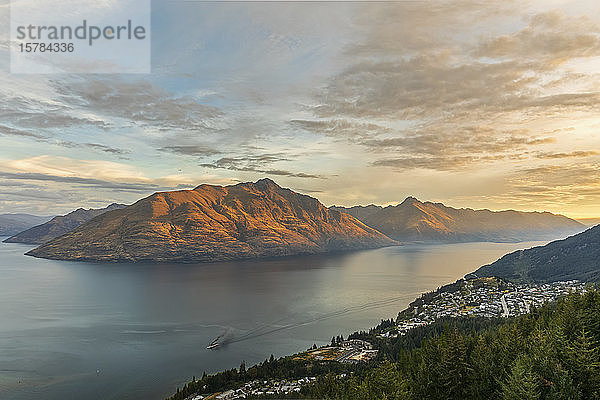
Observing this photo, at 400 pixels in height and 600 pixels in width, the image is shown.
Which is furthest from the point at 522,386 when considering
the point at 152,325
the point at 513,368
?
the point at 152,325

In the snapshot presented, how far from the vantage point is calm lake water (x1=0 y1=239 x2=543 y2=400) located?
71.3m

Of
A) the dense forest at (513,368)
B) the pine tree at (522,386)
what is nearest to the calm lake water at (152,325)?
the dense forest at (513,368)

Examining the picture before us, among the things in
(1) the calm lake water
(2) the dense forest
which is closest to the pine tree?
(2) the dense forest

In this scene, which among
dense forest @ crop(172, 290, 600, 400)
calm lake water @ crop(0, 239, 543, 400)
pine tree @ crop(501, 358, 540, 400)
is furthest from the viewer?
calm lake water @ crop(0, 239, 543, 400)

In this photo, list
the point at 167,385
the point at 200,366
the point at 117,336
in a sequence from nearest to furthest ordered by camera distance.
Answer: the point at 167,385 → the point at 200,366 → the point at 117,336

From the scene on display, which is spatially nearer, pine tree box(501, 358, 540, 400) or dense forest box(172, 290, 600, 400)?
pine tree box(501, 358, 540, 400)

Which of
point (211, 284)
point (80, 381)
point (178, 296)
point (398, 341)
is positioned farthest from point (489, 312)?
point (211, 284)

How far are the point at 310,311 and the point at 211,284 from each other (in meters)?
78.5

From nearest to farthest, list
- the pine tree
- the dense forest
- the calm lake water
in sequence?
the pine tree
the dense forest
the calm lake water

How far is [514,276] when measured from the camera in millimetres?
188125

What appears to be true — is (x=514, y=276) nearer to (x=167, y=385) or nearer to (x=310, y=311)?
(x=310, y=311)

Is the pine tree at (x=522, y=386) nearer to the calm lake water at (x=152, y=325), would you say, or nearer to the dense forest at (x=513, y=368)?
the dense forest at (x=513, y=368)

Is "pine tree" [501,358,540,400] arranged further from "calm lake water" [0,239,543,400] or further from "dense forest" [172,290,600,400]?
"calm lake water" [0,239,543,400]

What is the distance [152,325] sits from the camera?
366ft
